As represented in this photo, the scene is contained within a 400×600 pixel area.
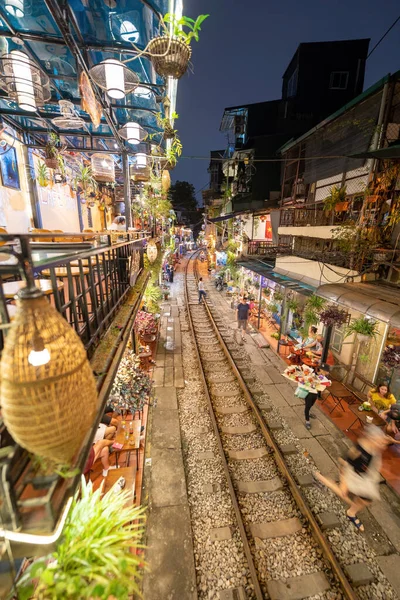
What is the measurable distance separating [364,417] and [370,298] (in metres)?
3.93

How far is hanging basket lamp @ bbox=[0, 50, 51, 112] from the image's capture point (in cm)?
473

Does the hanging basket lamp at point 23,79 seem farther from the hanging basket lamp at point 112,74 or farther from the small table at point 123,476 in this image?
the small table at point 123,476

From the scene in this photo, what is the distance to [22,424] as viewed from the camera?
1353 millimetres

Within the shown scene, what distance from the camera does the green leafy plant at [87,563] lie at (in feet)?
6.82

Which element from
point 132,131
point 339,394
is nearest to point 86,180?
point 132,131

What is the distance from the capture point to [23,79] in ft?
16.2

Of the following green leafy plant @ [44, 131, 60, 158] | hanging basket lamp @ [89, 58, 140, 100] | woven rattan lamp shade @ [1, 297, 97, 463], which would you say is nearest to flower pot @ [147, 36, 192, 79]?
hanging basket lamp @ [89, 58, 140, 100]

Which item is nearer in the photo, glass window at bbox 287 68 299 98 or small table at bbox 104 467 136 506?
small table at bbox 104 467 136 506

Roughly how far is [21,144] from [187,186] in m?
62.3

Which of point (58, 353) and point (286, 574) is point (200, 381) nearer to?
point (286, 574)

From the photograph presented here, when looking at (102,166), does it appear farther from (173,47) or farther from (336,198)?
(336,198)

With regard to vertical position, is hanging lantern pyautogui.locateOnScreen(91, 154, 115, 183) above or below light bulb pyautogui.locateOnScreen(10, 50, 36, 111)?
below

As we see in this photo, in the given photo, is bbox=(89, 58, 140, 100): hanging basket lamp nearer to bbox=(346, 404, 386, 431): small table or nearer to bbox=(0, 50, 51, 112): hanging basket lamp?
bbox=(0, 50, 51, 112): hanging basket lamp

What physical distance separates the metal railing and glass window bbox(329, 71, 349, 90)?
24.5 metres
